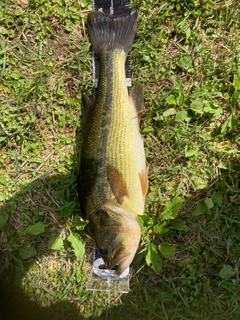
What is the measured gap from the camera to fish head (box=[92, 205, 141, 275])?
8.75 ft

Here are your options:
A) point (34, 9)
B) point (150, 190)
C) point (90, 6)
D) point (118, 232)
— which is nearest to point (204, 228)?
point (150, 190)

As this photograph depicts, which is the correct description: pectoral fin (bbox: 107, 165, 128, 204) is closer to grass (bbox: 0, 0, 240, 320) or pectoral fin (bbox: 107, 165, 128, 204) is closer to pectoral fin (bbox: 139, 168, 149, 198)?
pectoral fin (bbox: 139, 168, 149, 198)

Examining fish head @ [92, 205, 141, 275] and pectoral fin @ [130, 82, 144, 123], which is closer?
fish head @ [92, 205, 141, 275]

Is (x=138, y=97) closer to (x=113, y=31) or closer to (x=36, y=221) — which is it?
(x=113, y=31)

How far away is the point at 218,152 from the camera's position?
3186mm

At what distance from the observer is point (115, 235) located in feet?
8.76

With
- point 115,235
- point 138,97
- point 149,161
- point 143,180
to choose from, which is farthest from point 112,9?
point 115,235

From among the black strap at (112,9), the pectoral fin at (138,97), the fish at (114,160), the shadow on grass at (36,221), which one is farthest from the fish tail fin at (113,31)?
the shadow on grass at (36,221)

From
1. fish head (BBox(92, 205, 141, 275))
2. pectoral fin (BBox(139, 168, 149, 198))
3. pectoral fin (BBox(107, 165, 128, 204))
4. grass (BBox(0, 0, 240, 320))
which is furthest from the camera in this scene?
grass (BBox(0, 0, 240, 320))

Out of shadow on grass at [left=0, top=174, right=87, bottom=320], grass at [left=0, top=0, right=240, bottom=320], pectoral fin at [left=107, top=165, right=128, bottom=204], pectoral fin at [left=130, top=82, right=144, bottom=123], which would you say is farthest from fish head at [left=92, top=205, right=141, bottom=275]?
pectoral fin at [left=130, top=82, right=144, bottom=123]

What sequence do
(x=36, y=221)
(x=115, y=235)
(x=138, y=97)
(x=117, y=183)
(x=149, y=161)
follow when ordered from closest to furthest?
(x=115, y=235)
(x=117, y=183)
(x=138, y=97)
(x=149, y=161)
(x=36, y=221)

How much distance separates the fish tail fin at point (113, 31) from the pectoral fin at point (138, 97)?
355 millimetres

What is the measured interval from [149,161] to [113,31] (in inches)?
50.6

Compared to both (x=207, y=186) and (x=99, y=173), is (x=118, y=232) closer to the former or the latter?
(x=99, y=173)
